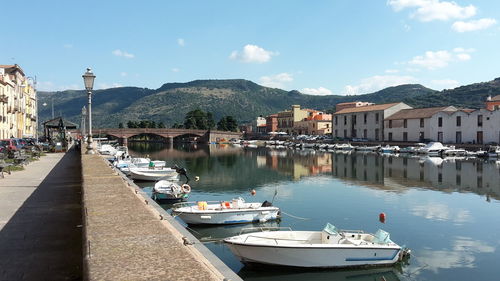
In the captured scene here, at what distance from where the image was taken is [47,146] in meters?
51.0

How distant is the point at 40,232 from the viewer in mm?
10711

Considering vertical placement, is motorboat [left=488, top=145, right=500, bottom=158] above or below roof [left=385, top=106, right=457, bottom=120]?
below

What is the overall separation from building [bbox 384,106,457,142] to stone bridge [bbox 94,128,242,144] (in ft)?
205

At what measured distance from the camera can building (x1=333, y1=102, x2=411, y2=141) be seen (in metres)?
101

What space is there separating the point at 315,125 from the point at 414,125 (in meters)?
55.8

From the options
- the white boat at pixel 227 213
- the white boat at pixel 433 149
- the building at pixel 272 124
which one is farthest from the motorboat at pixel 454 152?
the building at pixel 272 124

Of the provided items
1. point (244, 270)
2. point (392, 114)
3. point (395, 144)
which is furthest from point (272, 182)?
point (392, 114)

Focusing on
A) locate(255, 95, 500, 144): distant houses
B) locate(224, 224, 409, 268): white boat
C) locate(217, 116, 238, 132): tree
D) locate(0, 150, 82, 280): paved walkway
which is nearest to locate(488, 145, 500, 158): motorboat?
locate(255, 95, 500, 144): distant houses

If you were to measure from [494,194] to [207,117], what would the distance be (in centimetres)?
13749

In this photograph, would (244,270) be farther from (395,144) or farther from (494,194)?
(395,144)

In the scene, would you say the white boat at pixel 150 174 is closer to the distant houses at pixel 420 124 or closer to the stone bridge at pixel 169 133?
the distant houses at pixel 420 124

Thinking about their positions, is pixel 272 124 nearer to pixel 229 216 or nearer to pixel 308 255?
pixel 229 216

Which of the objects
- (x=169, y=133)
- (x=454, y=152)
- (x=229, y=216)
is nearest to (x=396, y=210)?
(x=229, y=216)

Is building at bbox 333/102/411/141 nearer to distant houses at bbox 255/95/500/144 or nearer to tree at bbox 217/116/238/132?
distant houses at bbox 255/95/500/144
